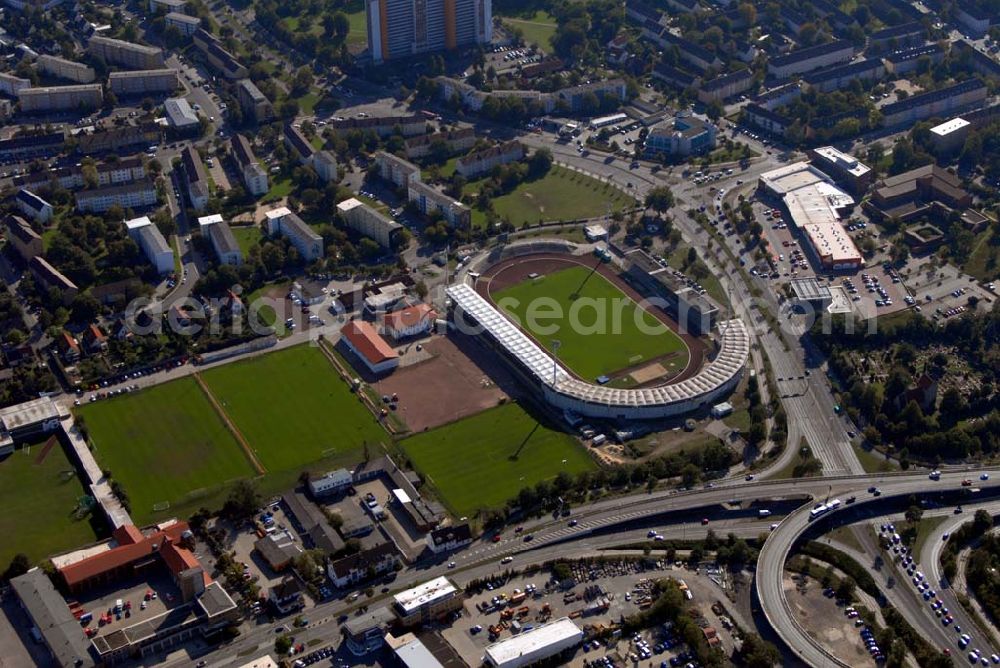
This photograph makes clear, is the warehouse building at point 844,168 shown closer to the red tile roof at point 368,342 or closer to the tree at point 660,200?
the tree at point 660,200

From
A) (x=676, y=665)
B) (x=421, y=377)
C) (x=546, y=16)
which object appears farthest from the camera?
(x=546, y=16)

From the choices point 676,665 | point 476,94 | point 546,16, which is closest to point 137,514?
point 676,665

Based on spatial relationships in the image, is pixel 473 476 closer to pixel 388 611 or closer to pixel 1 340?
pixel 388 611

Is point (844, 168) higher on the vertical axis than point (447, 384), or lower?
higher

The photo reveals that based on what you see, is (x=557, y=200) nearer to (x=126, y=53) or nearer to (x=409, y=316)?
(x=409, y=316)

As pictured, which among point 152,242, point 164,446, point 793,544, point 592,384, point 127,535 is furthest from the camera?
point 152,242

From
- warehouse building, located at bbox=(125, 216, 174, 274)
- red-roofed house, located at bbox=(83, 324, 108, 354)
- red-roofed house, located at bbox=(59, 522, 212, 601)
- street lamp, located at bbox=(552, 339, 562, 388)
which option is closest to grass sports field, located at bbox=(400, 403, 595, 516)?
street lamp, located at bbox=(552, 339, 562, 388)

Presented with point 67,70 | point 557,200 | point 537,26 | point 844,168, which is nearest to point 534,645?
point 557,200
